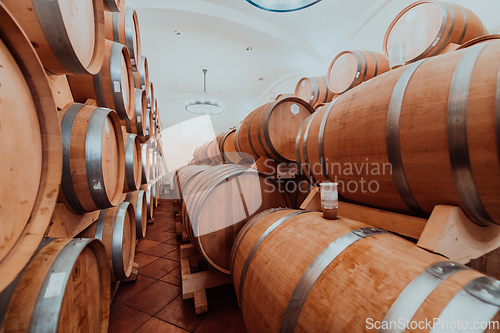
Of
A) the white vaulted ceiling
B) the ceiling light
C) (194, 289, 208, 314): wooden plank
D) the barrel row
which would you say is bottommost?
(194, 289, 208, 314): wooden plank

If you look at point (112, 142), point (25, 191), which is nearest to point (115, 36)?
point (112, 142)

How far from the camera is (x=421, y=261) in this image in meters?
0.69

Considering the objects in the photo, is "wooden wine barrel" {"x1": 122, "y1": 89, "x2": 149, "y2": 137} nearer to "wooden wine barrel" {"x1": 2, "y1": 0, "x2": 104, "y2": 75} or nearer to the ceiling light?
"wooden wine barrel" {"x1": 2, "y1": 0, "x2": 104, "y2": 75}

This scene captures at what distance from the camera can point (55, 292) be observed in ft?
2.48

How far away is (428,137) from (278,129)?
1464 mm

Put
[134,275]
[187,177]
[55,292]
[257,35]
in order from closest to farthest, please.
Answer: [55,292] < [134,275] < [187,177] < [257,35]

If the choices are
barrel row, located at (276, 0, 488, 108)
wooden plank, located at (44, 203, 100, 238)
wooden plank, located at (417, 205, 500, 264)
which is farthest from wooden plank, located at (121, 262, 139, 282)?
barrel row, located at (276, 0, 488, 108)

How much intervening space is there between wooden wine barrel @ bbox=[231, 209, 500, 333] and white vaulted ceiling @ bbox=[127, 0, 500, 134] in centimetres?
334

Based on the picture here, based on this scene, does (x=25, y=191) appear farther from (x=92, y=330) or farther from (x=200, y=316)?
(x=200, y=316)

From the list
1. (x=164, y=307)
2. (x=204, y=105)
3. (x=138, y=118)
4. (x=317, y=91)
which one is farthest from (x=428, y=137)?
(x=204, y=105)

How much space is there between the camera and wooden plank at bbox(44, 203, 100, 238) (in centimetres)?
108

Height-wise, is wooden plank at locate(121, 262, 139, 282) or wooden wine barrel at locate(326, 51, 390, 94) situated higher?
wooden wine barrel at locate(326, 51, 390, 94)

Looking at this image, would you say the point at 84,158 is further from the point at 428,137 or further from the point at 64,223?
the point at 428,137

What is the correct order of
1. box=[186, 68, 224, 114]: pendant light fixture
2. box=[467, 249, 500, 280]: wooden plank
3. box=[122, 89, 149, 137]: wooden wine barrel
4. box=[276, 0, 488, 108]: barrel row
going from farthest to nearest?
box=[186, 68, 224, 114]: pendant light fixture < box=[122, 89, 149, 137]: wooden wine barrel < box=[276, 0, 488, 108]: barrel row < box=[467, 249, 500, 280]: wooden plank
